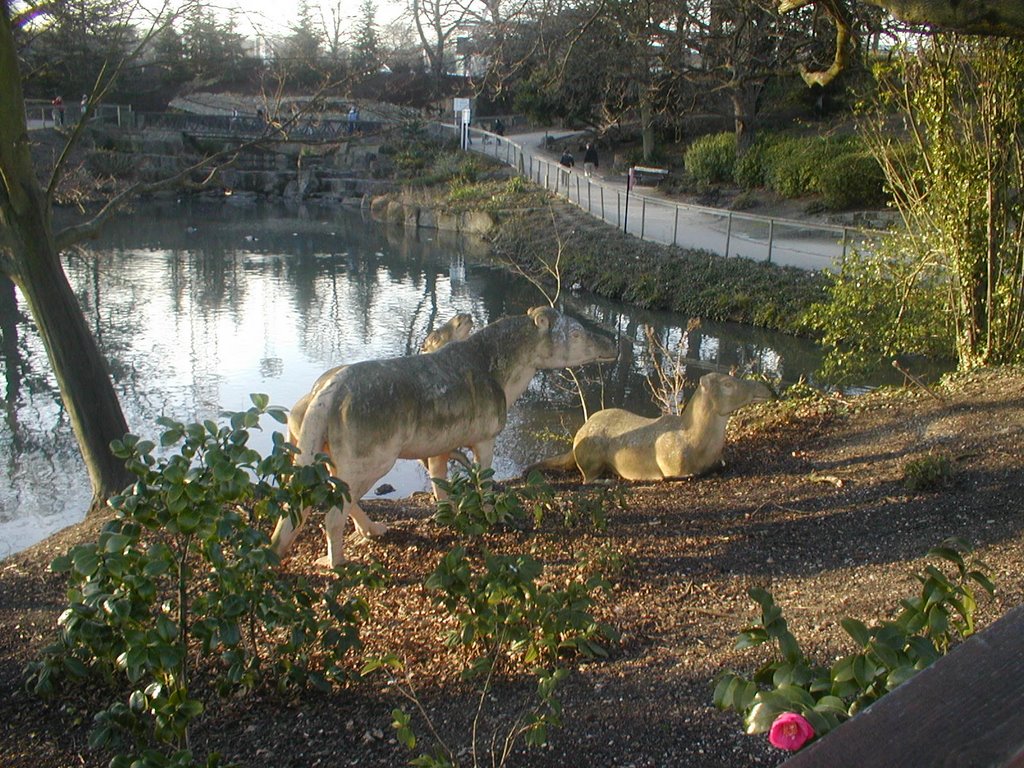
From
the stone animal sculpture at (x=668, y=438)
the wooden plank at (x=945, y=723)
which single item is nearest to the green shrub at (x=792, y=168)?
the stone animal sculpture at (x=668, y=438)

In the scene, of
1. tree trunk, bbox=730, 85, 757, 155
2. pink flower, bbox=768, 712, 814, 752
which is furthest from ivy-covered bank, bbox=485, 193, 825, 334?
pink flower, bbox=768, 712, 814, 752

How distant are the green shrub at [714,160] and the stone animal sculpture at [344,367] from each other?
1107 inches

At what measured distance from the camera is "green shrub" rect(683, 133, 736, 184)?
33.5 m

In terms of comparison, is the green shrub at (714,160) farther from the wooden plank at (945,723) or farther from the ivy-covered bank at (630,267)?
the wooden plank at (945,723)

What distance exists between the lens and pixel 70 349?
816cm

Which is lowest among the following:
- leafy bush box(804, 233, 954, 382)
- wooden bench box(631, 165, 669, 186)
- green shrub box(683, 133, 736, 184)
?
leafy bush box(804, 233, 954, 382)

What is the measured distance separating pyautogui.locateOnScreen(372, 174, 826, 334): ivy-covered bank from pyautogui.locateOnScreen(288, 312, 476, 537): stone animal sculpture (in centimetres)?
635

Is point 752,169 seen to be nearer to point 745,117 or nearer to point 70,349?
point 745,117

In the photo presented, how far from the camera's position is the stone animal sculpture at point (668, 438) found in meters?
7.59

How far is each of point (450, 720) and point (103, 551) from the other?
157 centimetres

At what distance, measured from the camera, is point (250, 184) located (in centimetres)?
4347

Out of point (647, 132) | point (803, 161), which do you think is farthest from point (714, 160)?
point (647, 132)

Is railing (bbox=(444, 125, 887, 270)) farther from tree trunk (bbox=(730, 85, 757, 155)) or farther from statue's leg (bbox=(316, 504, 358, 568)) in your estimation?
statue's leg (bbox=(316, 504, 358, 568))

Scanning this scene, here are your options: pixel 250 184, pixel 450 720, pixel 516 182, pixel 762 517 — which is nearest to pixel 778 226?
pixel 516 182
